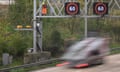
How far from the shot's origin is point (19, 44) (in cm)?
2128

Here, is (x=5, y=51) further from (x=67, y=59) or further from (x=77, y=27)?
(x=77, y=27)

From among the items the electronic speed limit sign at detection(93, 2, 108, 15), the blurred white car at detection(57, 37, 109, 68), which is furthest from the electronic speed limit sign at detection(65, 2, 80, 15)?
the blurred white car at detection(57, 37, 109, 68)

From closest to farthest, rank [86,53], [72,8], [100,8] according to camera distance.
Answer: [86,53], [72,8], [100,8]

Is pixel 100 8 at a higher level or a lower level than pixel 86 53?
higher

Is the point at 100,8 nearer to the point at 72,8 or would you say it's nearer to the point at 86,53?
the point at 72,8

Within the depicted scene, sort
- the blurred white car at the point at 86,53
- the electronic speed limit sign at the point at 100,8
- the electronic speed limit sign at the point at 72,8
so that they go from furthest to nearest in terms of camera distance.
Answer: the electronic speed limit sign at the point at 100,8 < the electronic speed limit sign at the point at 72,8 < the blurred white car at the point at 86,53

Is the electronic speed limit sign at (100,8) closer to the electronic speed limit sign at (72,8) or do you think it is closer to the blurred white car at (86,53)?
the electronic speed limit sign at (72,8)

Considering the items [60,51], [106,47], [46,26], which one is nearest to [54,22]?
[46,26]

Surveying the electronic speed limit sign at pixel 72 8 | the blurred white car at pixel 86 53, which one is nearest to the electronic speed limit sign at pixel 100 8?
the electronic speed limit sign at pixel 72 8

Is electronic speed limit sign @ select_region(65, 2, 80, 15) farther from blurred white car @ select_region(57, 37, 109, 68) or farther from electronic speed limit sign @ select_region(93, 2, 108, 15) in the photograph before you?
blurred white car @ select_region(57, 37, 109, 68)

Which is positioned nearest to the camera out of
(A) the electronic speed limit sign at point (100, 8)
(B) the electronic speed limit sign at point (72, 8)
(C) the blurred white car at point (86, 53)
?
(C) the blurred white car at point (86, 53)

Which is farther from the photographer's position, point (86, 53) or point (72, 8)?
point (72, 8)

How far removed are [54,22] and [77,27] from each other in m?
1.97

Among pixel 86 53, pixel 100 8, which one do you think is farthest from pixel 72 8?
pixel 86 53
